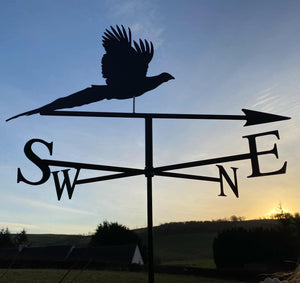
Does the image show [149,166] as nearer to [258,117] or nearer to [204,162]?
[204,162]

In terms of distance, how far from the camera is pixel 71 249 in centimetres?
4328

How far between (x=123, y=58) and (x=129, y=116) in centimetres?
93

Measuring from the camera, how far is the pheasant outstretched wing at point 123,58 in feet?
11.7

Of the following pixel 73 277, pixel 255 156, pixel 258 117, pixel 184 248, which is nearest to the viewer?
pixel 255 156

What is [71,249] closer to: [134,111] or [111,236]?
[111,236]

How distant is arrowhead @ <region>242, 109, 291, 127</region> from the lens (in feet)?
10.9

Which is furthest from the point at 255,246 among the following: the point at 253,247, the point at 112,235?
the point at 112,235

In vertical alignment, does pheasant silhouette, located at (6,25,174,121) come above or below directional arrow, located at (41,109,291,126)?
above

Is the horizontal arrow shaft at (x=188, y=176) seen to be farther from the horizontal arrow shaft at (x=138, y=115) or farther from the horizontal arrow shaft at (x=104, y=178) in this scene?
the horizontal arrow shaft at (x=138, y=115)

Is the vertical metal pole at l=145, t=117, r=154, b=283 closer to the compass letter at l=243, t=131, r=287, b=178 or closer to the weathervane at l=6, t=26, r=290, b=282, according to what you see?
the weathervane at l=6, t=26, r=290, b=282

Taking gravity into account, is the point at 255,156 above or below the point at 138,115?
below

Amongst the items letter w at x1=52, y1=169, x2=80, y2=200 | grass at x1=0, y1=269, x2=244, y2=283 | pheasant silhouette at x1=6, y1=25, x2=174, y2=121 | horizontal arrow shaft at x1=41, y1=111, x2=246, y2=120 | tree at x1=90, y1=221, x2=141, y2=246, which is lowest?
grass at x1=0, y1=269, x2=244, y2=283

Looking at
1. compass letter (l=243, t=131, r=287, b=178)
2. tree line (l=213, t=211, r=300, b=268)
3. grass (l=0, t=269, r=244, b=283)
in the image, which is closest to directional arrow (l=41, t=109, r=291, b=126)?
compass letter (l=243, t=131, r=287, b=178)

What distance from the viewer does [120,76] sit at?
3.57 metres
